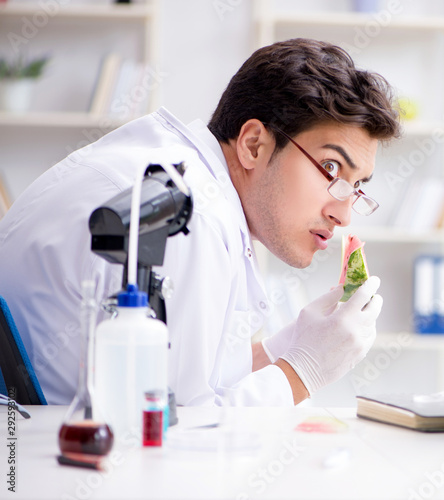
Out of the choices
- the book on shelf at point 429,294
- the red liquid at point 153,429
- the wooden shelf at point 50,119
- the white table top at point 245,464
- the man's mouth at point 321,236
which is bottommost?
the book on shelf at point 429,294

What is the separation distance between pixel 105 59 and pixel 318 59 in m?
1.66

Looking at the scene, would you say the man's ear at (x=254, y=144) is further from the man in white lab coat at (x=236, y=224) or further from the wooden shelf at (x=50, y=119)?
the wooden shelf at (x=50, y=119)

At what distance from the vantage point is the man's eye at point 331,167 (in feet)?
5.21

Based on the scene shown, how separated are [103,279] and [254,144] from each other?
2.20 feet

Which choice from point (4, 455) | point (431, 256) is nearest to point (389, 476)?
point (4, 455)

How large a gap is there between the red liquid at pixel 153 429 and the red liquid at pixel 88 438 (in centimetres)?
7

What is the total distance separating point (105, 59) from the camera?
304 cm

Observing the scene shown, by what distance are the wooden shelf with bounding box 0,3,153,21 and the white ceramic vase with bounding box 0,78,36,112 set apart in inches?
11.9

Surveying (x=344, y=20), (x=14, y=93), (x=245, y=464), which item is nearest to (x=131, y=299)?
(x=245, y=464)

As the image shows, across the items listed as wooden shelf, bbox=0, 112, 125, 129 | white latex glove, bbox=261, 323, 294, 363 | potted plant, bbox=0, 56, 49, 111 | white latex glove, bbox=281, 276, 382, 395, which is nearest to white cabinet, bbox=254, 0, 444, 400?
wooden shelf, bbox=0, 112, 125, 129

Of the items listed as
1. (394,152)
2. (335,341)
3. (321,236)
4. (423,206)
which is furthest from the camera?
(394,152)

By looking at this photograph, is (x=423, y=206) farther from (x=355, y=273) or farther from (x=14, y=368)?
(x=14, y=368)

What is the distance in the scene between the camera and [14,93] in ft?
9.79

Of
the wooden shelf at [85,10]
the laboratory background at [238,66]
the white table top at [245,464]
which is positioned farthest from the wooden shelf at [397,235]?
the white table top at [245,464]
